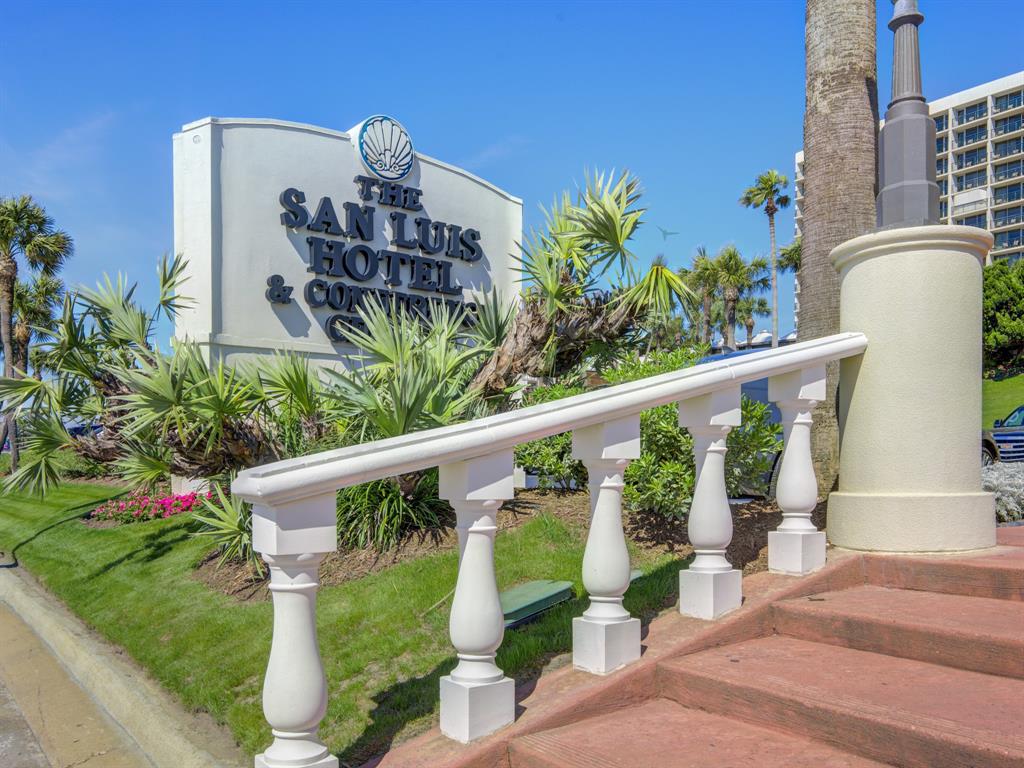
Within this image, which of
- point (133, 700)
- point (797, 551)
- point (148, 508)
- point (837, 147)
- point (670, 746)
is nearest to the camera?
point (670, 746)

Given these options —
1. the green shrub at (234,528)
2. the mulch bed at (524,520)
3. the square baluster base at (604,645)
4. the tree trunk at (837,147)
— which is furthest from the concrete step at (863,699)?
the green shrub at (234,528)

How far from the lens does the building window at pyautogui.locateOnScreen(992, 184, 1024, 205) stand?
7875cm

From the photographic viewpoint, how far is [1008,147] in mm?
80562

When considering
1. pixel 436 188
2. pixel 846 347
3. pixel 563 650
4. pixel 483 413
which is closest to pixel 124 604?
pixel 483 413

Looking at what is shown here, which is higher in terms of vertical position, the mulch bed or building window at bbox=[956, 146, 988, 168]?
building window at bbox=[956, 146, 988, 168]

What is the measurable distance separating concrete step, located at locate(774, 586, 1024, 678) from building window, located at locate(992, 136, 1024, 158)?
9335 centimetres

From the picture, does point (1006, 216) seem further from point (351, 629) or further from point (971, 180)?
point (351, 629)

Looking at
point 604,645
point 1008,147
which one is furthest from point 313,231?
point 1008,147

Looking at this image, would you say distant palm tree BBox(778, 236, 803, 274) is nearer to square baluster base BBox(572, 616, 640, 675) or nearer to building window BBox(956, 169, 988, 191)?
building window BBox(956, 169, 988, 191)

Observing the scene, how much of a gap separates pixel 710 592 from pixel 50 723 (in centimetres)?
398

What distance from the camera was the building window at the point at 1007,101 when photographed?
257 feet

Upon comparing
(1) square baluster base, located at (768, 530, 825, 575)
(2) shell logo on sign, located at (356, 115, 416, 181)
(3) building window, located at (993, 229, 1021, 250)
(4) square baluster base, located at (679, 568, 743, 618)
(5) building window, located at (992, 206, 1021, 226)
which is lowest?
(4) square baluster base, located at (679, 568, 743, 618)

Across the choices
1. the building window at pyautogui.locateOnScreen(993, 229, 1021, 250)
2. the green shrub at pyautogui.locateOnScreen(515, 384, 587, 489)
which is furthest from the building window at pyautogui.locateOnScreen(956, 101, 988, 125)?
the green shrub at pyautogui.locateOnScreen(515, 384, 587, 489)

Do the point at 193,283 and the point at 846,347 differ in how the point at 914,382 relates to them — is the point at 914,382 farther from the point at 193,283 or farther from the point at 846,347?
the point at 193,283
